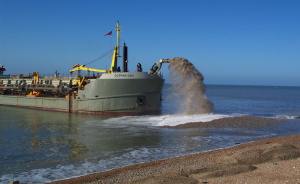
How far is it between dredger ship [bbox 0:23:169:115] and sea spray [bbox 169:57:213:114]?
2178 millimetres

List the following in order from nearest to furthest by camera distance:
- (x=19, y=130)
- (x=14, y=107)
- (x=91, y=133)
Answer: (x=91, y=133) → (x=19, y=130) → (x=14, y=107)

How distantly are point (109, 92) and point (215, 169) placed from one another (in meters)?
24.8

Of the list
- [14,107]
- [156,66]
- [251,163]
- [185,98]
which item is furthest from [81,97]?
[251,163]

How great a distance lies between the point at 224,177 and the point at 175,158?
455 centimetres

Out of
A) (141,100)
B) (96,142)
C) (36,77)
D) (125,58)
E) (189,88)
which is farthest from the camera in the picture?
(36,77)

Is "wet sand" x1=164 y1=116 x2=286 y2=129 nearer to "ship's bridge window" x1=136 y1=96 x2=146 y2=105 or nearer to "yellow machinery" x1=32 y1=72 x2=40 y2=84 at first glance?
"ship's bridge window" x1=136 y1=96 x2=146 y2=105

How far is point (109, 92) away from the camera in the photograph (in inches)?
1480

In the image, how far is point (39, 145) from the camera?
2130 centimetres

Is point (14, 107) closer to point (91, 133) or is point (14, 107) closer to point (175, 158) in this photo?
point (91, 133)

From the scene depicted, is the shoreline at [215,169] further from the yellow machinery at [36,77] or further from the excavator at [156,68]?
the yellow machinery at [36,77]

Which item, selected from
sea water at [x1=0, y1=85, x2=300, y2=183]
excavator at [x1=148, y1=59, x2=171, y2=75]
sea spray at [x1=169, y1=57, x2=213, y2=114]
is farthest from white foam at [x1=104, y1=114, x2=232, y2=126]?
excavator at [x1=148, y1=59, x2=171, y2=75]

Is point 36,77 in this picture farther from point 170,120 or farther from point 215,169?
point 215,169

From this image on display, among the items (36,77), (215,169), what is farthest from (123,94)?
(215,169)

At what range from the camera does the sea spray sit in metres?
34.8
